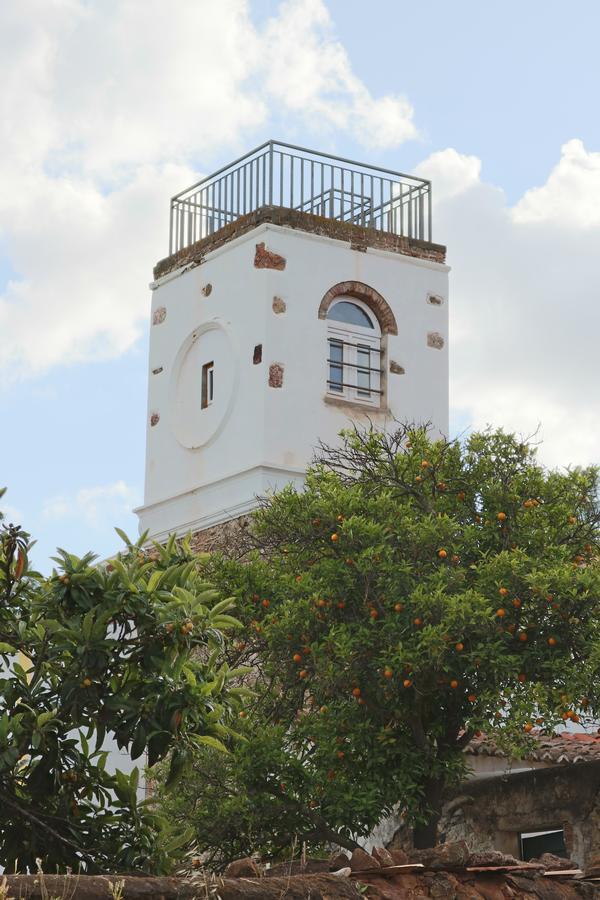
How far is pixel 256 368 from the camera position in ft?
77.6

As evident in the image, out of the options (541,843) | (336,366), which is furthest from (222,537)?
(541,843)

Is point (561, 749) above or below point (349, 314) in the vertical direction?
below

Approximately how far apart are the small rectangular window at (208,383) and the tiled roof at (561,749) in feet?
28.1

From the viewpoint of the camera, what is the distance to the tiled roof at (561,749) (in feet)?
55.0

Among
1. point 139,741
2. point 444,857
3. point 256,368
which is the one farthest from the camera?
point 256,368

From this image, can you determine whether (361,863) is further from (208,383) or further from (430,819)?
(208,383)

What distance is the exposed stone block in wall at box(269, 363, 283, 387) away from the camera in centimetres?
2345

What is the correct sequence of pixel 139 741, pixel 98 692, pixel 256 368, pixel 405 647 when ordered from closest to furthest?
1. pixel 139 741
2. pixel 98 692
3. pixel 405 647
4. pixel 256 368

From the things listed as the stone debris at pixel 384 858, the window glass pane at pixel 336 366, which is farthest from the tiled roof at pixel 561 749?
the stone debris at pixel 384 858

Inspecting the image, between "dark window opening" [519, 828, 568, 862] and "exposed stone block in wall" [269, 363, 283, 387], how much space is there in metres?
8.81

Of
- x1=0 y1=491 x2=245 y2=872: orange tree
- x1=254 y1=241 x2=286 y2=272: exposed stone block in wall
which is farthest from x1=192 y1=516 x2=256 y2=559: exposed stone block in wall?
x1=0 y1=491 x2=245 y2=872: orange tree

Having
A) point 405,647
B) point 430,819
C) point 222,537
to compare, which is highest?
point 222,537

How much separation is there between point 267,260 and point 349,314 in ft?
5.45

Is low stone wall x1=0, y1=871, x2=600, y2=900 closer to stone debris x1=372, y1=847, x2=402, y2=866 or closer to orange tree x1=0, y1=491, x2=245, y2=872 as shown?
stone debris x1=372, y1=847, x2=402, y2=866
